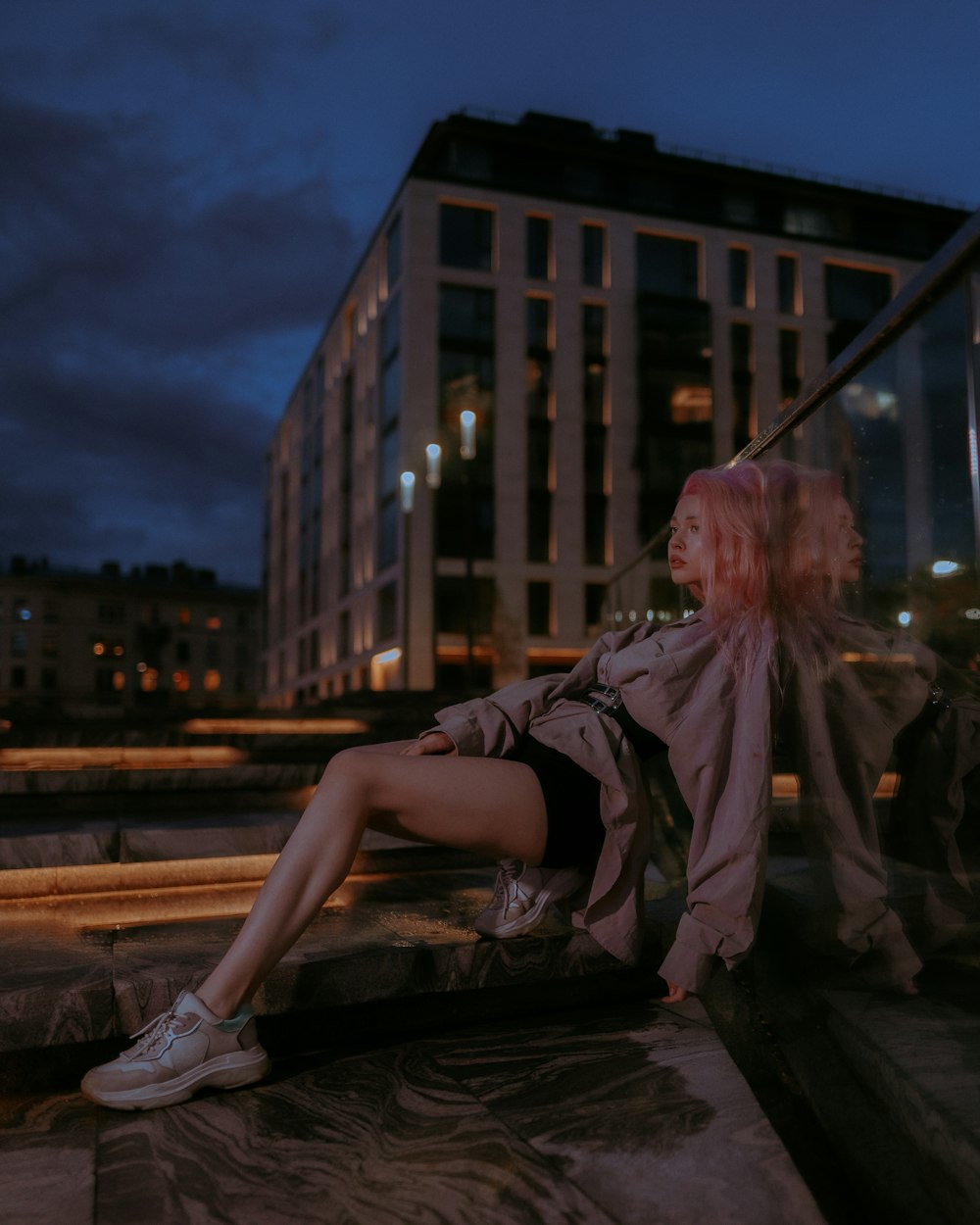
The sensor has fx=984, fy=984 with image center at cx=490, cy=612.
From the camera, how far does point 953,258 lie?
7.64 feet

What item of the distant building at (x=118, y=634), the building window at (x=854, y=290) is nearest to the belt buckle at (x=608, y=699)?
the building window at (x=854, y=290)

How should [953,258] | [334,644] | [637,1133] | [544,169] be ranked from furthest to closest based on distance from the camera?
1. [334,644]
2. [544,169]
3. [953,258]
4. [637,1133]

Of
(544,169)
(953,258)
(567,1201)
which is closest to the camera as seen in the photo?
(567,1201)

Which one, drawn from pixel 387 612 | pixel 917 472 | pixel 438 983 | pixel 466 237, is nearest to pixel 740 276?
pixel 466 237

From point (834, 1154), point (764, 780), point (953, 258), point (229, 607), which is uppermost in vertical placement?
point (229, 607)

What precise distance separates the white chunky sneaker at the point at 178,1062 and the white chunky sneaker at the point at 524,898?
2.78 ft

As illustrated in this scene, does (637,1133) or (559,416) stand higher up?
(559,416)

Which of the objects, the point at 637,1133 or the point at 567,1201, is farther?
the point at 637,1133

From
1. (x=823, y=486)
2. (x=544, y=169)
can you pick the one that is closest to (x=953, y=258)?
(x=823, y=486)

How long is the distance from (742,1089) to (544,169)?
37.4 m

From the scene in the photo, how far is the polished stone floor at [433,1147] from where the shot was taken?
6.16 feet

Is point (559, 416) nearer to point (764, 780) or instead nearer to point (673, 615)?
point (673, 615)

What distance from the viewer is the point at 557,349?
3456 cm

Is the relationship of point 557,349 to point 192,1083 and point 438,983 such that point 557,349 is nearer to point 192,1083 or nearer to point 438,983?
point 438,983
